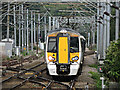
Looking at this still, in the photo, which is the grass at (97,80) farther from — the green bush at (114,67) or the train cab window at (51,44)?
the train cab window at (51,44)

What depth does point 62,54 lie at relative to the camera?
12.3 metres

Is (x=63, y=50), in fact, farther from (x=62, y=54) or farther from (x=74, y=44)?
(x=74, y=44)

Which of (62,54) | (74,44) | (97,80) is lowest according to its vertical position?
(97,80)

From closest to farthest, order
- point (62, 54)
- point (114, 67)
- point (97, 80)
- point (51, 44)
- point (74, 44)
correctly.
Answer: point (114, 67) → point (62, 54) → point (51, 44) → point (74, 44) → point (97, 80)

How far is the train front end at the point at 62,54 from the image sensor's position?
12.3 metres

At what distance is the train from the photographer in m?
12.3

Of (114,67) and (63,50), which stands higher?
(63,50)

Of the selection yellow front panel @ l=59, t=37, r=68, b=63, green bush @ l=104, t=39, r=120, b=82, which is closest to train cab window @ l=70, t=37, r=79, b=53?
yellow front panel @ l=59, t=37, r=68, b=63

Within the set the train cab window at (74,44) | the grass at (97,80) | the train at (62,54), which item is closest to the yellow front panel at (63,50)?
the train at (62,54)

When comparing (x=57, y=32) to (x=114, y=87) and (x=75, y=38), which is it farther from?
(x=114, y=87)

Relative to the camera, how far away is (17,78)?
14.0 meters

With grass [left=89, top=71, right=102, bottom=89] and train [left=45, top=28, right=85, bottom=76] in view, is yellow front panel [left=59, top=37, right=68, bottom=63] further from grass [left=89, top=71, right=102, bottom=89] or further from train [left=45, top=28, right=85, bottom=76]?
grass [left=89, top=71, right=102, bottom=89]

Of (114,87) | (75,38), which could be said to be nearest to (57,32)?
(75,38)

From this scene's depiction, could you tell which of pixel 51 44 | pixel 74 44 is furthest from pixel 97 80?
pixel 51 44
